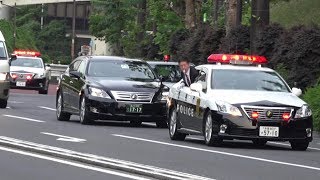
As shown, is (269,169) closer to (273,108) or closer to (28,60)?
(273,108)

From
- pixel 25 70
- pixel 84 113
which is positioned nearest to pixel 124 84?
pixel 84 113

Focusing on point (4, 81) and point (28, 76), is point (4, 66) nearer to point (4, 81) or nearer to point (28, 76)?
point (4, 81)

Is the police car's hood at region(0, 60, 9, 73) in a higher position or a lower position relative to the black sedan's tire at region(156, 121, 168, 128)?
higher

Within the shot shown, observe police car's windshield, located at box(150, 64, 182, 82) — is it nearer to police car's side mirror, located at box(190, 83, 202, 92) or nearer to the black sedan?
→ the black sedan

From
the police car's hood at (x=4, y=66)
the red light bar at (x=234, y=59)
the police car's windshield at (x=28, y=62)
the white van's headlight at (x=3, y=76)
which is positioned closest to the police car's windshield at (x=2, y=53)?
the police car's hood at (x=4, y=66)

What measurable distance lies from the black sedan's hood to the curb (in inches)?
233

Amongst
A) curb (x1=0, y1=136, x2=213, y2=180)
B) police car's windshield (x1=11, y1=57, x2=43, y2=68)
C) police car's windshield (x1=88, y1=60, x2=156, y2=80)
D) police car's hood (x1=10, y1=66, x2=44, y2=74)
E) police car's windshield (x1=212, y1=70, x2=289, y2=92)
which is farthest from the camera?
police car's windshield (x1=11, y1=57, x2=43, y2=68)

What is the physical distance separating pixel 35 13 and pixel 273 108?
3978 inches

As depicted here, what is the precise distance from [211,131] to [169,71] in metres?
9.45

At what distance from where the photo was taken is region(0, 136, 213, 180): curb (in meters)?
13.4

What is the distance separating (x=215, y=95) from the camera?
19188 mm

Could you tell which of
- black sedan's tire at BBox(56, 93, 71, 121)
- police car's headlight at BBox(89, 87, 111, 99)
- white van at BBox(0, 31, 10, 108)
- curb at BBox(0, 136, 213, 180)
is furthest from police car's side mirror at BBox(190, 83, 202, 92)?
white van at BBox(0, 31, 10, 108)

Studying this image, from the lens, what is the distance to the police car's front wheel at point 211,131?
18.8 m

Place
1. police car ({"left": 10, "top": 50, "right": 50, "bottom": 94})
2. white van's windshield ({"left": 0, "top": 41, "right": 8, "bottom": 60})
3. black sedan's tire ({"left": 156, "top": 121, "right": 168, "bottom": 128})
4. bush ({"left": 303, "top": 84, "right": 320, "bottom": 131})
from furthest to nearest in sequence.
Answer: police car ({"left": 10, "top": 50, "right": 50, "bottom": 94}) → white van's windshield ({"left": 0, "top": 41, "right": 8, "bottom": 60}) → black sedan's tire ({"left": 156, "top": 121, "right": 168, "bottom": 128}) → bush ({"left": 303, "top": 84, "right": 320, "bottom": 131})
